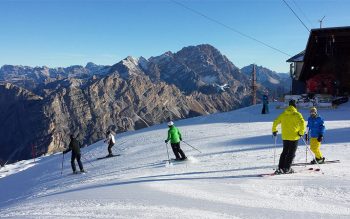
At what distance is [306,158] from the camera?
13961 mm

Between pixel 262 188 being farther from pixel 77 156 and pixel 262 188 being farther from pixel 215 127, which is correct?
pixel 215 127

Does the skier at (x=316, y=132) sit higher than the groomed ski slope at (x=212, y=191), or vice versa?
the skier at (x=316, y=132)

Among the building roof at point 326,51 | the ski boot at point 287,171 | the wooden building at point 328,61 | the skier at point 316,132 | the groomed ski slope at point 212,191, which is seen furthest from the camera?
the wooden building at point 328,61

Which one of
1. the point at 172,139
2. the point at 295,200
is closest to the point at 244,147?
the point at 172,139

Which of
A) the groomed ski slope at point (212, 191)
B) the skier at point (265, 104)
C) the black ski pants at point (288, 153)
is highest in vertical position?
the skier at point (265, 104)

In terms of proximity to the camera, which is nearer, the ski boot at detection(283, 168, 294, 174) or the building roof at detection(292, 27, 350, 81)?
the ski boot at detection(283, 168, 294, 174)

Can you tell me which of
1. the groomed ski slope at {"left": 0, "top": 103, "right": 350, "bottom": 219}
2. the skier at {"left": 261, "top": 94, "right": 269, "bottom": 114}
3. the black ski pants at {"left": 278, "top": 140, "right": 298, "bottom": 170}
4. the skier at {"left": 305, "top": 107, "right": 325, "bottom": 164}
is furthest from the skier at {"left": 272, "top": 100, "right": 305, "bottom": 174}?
the skier at {"left": 261, "top": 94, "right": 269, "bottom": 114}

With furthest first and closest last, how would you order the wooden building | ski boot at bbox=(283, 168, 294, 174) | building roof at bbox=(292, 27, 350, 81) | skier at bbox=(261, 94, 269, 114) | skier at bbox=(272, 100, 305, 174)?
the wooden building, building roof at bbox=(292, 27, 350, 81), skier at bbox=(261, 94, 269, 114), ski boot at bbox=(283, 168, 294, 174), skier at bbox=(272, 100, 305, 174)

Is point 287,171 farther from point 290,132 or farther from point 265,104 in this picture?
point 265,104

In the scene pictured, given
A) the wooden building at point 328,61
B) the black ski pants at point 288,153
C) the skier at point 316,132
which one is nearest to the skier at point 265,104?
the wooden building at point 328,61

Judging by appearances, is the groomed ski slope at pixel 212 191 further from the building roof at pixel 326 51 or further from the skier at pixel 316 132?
the building roof at pixel 326 51

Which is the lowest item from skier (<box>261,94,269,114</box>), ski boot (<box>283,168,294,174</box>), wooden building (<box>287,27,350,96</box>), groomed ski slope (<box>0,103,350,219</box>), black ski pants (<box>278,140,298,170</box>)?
groomed ski slope (<box>0,103,350,219</box>)

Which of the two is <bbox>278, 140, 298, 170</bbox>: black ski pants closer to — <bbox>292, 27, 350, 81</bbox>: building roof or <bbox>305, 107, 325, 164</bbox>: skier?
<bbox>305, 107, 325, 164</bbox>: skier

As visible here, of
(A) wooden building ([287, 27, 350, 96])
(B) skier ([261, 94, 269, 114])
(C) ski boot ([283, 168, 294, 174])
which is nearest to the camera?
(C) ski boot ([283, 168, 294, 174])
